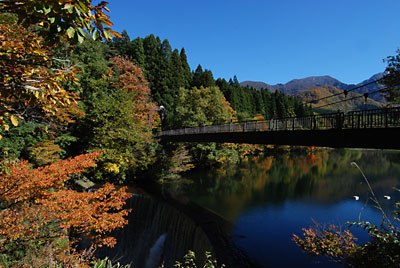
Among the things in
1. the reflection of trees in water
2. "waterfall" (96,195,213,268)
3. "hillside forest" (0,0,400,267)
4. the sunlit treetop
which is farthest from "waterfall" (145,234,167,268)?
the sunlit treetop

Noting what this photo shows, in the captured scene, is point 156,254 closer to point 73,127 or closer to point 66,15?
point 66,15

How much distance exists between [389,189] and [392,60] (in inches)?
378

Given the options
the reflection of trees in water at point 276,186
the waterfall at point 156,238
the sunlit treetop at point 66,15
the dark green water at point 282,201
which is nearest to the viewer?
the sunlit treetop at point 66,15

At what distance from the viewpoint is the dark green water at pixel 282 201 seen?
32.9ft

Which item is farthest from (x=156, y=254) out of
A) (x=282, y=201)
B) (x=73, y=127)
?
(x=73, y=127)

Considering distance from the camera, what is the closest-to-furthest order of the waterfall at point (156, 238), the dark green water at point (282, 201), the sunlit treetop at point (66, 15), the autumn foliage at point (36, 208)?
the sunlit treetop at point (66, 15)
the autumn foliage at point (36, 208)
the waterfall at point (156, 238)
the dark green water at point (282, 201)

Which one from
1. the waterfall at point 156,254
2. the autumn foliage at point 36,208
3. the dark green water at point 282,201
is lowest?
the waterfall at point 156,254

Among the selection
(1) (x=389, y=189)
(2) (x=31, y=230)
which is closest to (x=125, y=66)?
(2) (x=31, y=230)

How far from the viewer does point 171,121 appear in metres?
27.2

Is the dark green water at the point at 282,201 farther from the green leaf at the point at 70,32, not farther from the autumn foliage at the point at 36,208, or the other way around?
the green leaf at the point at 70,32

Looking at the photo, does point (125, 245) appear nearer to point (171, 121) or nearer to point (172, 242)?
point (172, 242)

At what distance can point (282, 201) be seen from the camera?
625 inches

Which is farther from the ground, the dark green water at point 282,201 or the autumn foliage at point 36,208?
the autumn foliage at point 36,208

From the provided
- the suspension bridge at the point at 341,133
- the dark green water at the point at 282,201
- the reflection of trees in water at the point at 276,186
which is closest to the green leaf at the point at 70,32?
the suspension bridge at the point at 341,133
